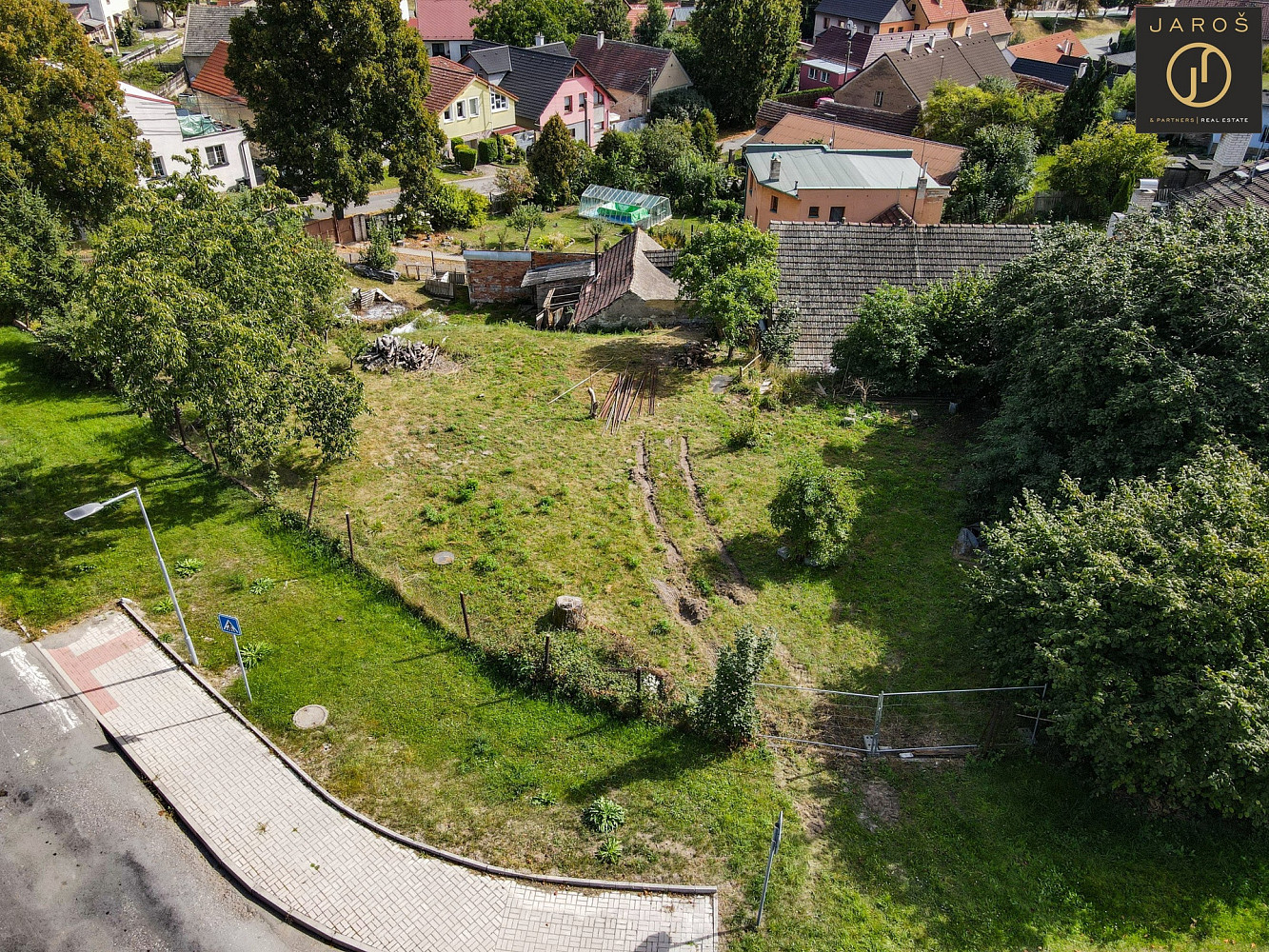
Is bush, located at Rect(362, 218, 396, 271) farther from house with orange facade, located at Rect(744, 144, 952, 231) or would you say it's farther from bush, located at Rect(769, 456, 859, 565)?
bush, located at Rect(769, 456, 859, 565)

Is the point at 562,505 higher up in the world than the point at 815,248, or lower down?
lower down

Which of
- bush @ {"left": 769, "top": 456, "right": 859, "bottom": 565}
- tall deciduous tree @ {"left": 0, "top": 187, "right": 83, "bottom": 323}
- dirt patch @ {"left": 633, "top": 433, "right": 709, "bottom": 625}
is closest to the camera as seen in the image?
dirt patch @ {"left": 633, "top": 433, "right": 709, "bottom": 625}

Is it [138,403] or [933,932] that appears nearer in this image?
[933,932]

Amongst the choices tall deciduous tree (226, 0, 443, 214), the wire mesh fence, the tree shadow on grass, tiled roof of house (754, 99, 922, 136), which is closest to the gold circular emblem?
tiled roof of house (754, 99, 922, 136)

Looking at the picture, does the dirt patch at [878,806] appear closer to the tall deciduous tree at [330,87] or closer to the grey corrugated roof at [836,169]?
the grey corrugated roof at [836,169]

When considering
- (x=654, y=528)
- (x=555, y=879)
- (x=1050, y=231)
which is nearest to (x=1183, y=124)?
(x=1050, y=231)

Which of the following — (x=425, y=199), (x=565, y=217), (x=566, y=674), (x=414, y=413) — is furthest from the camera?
(x=565, y=217)

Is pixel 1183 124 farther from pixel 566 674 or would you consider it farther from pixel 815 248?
pixel 566 674
